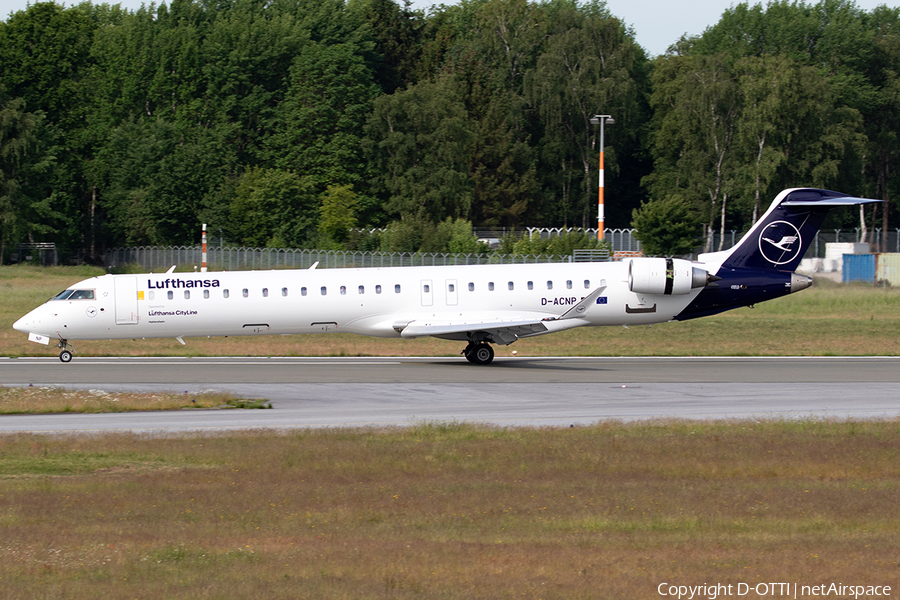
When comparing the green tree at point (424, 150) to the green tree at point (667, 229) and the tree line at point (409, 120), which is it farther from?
the green tree at point (667, 229)

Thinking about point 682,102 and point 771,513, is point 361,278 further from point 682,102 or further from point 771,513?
point 682,102

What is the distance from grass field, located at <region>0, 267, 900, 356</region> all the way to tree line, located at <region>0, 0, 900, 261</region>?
3715 centimetres

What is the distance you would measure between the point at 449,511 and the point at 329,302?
684 inches

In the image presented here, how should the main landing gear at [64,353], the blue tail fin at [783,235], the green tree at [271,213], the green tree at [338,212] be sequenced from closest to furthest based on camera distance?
the main landing gear at [64,353]
the blue tail fin at [783,235]
the green tree at [338,212]
the green tree at [271,213]

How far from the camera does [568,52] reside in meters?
91.6

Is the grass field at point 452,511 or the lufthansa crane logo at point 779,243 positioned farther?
the lufthansa crane logo at point 779,243

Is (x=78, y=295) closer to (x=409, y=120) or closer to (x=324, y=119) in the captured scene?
(x=409, y=120)

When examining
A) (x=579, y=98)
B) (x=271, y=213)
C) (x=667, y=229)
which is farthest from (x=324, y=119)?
(x=667, y=229)

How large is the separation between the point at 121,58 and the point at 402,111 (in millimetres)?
30396

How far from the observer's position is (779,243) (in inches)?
1233

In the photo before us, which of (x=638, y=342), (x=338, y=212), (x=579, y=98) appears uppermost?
(x=579, y=98)

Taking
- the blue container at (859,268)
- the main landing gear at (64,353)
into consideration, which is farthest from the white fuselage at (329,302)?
the blue container at (859,268)

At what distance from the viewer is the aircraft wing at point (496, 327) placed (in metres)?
28.4

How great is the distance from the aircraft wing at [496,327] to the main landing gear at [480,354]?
1.34 feet
